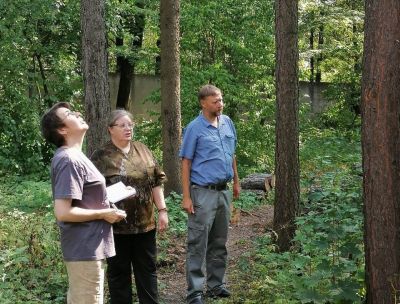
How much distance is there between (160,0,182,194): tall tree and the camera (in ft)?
32.8

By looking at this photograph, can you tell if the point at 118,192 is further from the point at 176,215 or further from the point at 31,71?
the point at 31,71

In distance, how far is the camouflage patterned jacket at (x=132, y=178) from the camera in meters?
4.93

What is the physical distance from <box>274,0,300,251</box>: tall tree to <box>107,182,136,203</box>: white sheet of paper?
2.74m

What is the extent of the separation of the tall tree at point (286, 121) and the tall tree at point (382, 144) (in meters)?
2.49

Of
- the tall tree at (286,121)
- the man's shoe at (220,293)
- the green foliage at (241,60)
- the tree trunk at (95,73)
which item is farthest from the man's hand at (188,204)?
the green foliage at (241,60)

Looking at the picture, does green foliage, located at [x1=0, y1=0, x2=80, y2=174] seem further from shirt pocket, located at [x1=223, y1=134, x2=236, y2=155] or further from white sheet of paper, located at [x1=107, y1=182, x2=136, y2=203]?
white sheet of paper, located at [x1=107, y1=182, x2=136, y2=203]

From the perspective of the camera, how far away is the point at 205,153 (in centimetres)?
567

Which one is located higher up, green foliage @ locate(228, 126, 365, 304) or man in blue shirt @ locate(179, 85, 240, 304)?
man in blue shirt @ locate(179, 85, 240, 304)

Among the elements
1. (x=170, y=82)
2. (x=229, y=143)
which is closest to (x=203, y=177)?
(x=229, y=143)

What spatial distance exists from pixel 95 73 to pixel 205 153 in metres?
3.02

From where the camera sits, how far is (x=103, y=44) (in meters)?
8.04

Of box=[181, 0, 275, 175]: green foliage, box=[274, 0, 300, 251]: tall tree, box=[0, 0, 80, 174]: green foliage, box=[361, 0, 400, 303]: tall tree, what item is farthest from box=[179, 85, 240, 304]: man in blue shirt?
box=[0, 0, 80, 174]: green foliage

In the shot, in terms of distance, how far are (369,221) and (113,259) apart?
2253 millimetres

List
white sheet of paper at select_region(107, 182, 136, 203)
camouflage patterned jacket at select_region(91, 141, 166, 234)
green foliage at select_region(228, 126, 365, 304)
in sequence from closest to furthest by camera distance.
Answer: white sheet of paper at select_region(107, 182, 136, 203)
green foliage at select_region(228, 126, 365, 304)
camouflage patterned jacket at select_region(91, 141, 166, 234)
